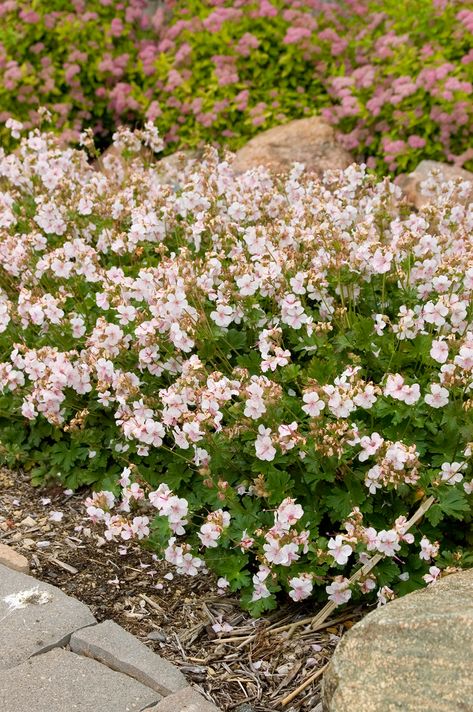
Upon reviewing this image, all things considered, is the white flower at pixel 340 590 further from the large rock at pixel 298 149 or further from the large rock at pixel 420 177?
the large rock at pixel 298 149

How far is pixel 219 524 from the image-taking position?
302 cm

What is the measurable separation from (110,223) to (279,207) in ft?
2.75

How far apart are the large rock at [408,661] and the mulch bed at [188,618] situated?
524 mm

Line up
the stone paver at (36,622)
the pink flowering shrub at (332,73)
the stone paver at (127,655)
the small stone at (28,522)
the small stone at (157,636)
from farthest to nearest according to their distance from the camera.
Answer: the pink flowering shrub at (332,73)
the small stone at (28,522)
the small stone at (157,636)
the stone paver at (36,622)
the stone paver at (127,655)

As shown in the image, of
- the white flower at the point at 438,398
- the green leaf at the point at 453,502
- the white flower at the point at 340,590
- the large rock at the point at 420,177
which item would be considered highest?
the white flower at the point at 438,398

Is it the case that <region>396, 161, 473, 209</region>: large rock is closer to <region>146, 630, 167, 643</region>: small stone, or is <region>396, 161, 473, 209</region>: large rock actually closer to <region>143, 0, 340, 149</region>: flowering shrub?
<region>143, 0, 340, 149</region>: flowering shrub

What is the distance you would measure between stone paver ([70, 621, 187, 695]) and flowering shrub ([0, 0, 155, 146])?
5.92 metres

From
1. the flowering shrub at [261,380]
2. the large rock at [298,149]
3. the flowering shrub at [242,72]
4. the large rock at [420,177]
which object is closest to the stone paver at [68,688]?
the flowering shrub at [261,380]

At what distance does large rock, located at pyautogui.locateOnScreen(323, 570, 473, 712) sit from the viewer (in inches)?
86.1

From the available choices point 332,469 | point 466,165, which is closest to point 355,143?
point 466,165

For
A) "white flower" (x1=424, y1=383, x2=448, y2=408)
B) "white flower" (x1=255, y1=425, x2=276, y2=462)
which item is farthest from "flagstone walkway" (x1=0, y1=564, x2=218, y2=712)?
"white flower" (x1=424, y1=383, x2=448, y2=408)

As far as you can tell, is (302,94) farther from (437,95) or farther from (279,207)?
(279,207)

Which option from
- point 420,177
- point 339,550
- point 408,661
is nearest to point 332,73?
point 420,177

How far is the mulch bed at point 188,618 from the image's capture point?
2.91m
